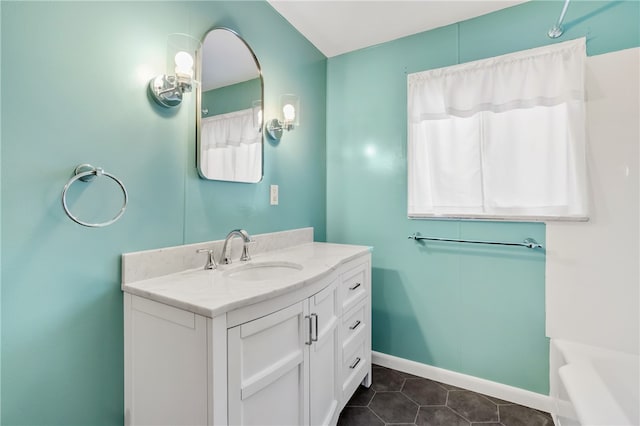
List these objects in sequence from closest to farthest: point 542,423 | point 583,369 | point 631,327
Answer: point 583,369 → point 631,327 → point 542,423

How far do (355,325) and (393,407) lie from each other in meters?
0.54

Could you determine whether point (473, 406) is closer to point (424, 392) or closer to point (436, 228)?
point (424, 392)

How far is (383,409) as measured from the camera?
67.6 inches

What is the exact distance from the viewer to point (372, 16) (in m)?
1.91

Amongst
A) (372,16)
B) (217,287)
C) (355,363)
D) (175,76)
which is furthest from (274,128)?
(355,363)

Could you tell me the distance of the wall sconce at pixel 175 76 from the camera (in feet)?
3.91

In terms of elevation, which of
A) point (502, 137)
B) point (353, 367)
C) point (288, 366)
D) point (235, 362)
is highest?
point (502, 137)

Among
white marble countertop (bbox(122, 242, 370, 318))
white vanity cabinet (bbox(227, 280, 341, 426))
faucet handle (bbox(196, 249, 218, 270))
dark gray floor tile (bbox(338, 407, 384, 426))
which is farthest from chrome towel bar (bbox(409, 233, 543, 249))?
faucet handle (bbox(196, 249, 218, 270))

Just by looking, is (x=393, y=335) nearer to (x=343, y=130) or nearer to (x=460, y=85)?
(x=343, y=130)

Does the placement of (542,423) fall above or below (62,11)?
below

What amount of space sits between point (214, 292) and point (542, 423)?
1.91 m

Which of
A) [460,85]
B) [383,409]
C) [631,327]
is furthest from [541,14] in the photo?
[383,409]

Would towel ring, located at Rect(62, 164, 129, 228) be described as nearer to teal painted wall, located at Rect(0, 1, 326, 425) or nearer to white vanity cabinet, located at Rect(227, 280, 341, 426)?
teal painted wall, located at Rect(0, 1, 326, 425)

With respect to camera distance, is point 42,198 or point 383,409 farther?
point 383,409
